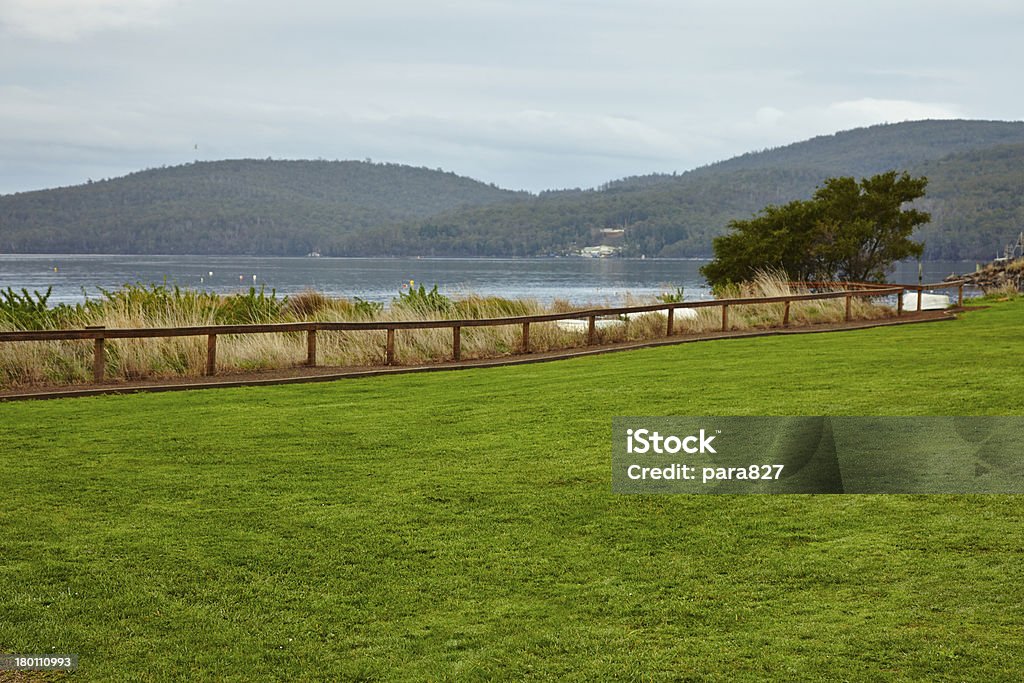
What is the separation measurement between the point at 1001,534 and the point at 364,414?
6.79m

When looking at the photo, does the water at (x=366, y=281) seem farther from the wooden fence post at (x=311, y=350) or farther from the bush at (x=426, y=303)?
the wooden fence post at (x=311, y=350)

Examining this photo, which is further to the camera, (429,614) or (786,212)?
(786,212)

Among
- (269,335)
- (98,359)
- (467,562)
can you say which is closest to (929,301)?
(269,335)

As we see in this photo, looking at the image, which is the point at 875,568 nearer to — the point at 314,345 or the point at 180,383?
the point at 180,383

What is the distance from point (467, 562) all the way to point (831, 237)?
33148 mm

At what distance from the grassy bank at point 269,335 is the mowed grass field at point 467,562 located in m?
5.65

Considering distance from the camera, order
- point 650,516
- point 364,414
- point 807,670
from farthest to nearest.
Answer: point 364,414
point 650,516
point 807,670

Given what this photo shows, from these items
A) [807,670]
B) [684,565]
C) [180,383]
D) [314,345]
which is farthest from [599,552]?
[314,345]

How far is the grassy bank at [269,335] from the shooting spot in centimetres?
1575

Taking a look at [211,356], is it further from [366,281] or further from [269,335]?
[366,281]

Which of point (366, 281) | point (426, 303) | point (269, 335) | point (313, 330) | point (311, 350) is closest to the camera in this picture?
point (313, 330)

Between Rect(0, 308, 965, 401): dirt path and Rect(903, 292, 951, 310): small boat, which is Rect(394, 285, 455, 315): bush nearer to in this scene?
Rect(0, 308, 965, 401): dirt path

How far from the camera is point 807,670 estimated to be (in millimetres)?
4535

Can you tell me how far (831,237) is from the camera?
36.6m
